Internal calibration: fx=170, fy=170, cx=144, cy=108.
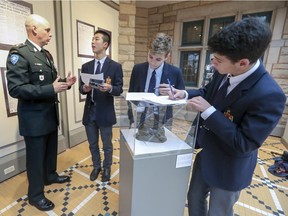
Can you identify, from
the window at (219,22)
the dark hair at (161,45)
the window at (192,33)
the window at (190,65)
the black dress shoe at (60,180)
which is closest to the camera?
the dark hair at (161,45)

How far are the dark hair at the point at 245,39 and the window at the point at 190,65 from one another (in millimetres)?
3507

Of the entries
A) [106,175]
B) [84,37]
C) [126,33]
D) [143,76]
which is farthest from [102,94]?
[126,33]

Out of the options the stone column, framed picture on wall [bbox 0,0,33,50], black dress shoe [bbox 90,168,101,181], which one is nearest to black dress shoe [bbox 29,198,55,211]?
black dress shoe [bbox 90,168,101,181]

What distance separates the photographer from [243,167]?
84cm

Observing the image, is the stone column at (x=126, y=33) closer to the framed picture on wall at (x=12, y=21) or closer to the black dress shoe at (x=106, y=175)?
the framed picture on wall at (x=12, y=21)

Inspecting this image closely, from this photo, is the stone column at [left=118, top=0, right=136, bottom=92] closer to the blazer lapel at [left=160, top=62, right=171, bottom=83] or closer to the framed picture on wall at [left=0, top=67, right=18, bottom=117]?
the framed picture on wall at [left=0, top=67, right=18, bottom=117]

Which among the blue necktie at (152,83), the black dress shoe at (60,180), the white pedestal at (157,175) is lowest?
the black dress shoe at (60,180)

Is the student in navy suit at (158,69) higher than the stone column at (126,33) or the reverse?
the reverse

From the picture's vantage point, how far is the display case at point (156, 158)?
88cm

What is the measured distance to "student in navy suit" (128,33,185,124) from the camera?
120 centimetres

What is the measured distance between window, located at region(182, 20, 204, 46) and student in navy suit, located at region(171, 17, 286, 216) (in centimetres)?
333

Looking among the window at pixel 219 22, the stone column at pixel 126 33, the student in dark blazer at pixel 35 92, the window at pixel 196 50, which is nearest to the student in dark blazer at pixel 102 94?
the student in dark blazer at pixel 35 92

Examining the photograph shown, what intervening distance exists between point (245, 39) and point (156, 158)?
2.13ft

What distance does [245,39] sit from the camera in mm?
639
